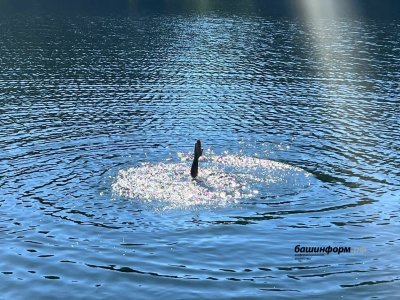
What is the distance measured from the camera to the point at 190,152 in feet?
188

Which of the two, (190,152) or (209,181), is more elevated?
(209,181)

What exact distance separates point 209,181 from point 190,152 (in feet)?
32.8

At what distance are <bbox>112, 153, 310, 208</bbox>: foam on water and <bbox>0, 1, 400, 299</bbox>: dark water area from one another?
2.51 ft

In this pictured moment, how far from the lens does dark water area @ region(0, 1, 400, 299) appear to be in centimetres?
3547

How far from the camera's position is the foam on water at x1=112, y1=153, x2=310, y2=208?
147ft

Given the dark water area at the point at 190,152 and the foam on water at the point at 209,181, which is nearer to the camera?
the dark water area at the point at 190,152

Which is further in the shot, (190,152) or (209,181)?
(190,152)

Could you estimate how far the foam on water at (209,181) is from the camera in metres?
44.9

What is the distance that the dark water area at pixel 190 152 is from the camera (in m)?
35.5

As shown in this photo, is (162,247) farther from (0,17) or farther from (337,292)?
(0,17)

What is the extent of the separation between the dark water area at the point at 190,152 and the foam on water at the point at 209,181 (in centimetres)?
76

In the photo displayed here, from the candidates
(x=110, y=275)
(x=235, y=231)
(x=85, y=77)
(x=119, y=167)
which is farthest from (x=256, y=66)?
(x=110, y=275)

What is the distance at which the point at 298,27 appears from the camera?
152875mm

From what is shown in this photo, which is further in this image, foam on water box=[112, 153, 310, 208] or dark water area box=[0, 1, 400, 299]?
foam on water box=[112, 153, 310, 208]
